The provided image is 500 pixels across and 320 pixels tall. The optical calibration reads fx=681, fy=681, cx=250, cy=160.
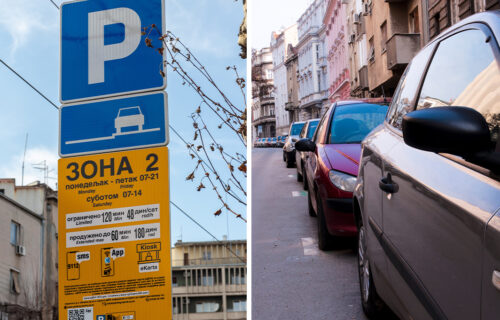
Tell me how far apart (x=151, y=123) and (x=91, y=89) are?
1.35ft

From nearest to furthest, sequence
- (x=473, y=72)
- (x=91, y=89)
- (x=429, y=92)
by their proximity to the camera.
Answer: (x=473, y=72) → (x=429, y=92) → (x=91, y=89)

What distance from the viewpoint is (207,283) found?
10581cm

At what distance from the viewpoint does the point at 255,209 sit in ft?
26.1

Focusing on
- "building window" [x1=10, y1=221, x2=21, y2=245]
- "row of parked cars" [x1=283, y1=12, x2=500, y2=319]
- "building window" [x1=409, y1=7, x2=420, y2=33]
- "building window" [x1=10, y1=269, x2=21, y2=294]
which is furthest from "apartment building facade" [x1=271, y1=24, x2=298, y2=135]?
"building window" [x1=10, y1=269, x2=21, y2=294]

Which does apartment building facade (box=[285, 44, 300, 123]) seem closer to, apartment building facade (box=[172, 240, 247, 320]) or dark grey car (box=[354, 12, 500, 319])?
dark grey car (box=[354, 12, 500, 319])

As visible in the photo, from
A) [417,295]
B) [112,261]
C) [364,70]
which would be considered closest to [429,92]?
[417,295]

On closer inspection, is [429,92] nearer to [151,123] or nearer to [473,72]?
[473,72]

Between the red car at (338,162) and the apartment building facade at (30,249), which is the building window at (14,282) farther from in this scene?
the red car at (338,162)

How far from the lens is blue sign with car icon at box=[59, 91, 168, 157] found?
9.98 feet

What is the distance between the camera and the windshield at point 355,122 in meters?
5.35

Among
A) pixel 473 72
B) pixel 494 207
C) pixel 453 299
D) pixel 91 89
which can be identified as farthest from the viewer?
pixel 91 89

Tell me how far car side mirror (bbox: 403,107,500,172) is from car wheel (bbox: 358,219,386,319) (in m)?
1.65

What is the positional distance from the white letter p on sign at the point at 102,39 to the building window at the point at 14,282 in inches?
1754

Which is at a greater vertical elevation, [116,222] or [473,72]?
[473,72]
